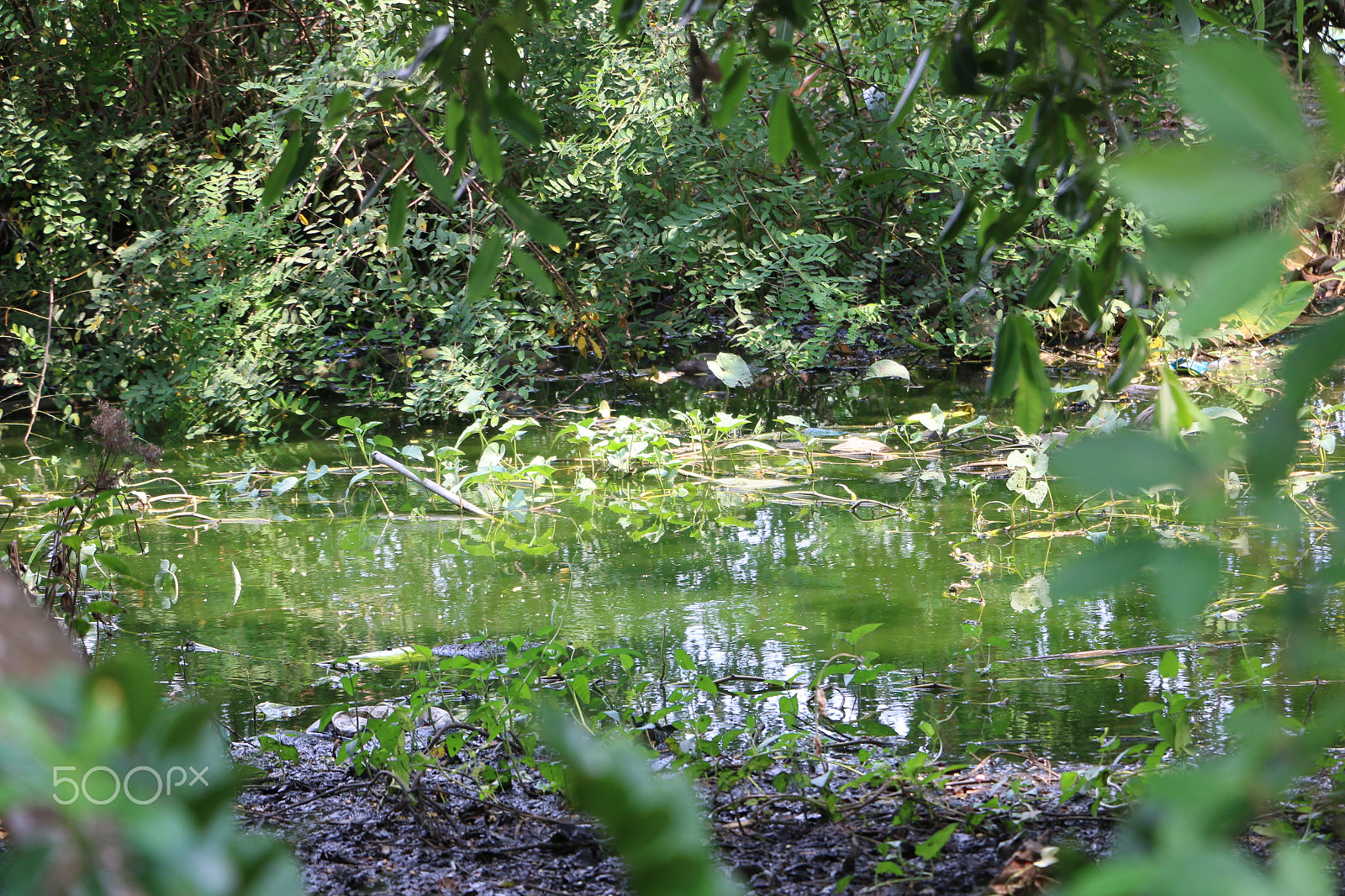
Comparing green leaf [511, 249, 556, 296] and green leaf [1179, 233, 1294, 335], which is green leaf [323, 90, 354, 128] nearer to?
green leaf [511, 249, 556, 296]

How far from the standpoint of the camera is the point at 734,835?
134 centimetres

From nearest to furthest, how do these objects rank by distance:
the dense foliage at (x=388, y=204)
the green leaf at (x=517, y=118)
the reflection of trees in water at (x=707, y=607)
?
the green leaf at (x=517, y=118) → the reflection of trees in water at (x=707, y=607) → the dense foliage at (x=388, y=204)

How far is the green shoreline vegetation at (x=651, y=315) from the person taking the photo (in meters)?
0.38

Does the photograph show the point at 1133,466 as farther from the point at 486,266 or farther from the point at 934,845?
the point at 934,845

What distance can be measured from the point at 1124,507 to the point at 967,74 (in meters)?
2.10

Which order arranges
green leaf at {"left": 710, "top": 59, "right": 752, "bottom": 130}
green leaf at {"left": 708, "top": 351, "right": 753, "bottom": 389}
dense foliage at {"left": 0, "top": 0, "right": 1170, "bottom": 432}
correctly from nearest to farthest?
green leaf at {"left": 710, "top": 59, "right": 752, "bottom": 130}
dense foliage at {"left": 0, "top": 0, "right": 1170, "bottom": 432}
green leaf at {"left": 708, "top": 351, "right": 753, "bottom": 389}

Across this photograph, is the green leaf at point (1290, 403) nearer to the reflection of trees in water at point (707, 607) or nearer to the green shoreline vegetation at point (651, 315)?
the green shoreline vegetation at point (651, 315)

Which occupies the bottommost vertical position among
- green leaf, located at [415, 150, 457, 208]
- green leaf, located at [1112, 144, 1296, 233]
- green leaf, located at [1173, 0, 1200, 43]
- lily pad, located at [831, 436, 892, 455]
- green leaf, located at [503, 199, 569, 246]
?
lily pad, located at [831, 436, 892, 455]

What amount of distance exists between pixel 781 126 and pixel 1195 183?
85cm

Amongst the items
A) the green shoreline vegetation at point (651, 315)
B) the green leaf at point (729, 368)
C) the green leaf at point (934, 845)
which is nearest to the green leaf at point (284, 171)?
the green shoreline vegetation at point (651, 315)

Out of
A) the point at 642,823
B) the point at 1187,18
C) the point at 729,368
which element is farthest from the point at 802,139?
the point at 729,368

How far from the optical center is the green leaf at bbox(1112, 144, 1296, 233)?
1.24 feet

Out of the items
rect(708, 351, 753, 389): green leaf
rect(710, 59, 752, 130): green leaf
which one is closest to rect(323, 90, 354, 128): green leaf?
rect(710, 59, 752, 130): green leaf

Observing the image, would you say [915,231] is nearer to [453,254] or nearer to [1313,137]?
[453,254]
